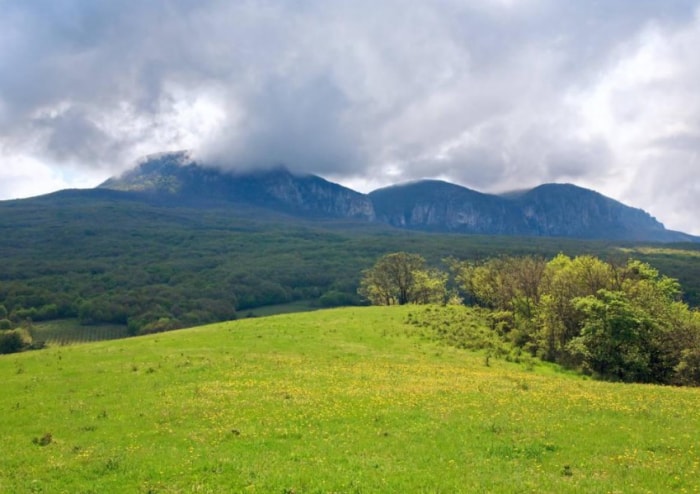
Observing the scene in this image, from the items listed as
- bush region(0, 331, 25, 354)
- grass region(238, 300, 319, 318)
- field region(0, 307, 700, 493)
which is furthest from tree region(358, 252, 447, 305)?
bush region(0, 331, 25, 354)

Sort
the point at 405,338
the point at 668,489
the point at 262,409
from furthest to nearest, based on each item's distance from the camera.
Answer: the point at 405,338
the point at 262,409
the point at 668,489

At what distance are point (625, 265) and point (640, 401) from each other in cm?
4312

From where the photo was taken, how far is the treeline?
44.4m

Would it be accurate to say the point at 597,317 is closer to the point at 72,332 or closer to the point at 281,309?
the point at 281,309

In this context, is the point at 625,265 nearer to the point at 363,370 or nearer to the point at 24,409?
the point at 363,370

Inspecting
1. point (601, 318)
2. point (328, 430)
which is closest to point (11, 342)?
point (328, 430)

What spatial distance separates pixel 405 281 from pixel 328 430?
3467 inches

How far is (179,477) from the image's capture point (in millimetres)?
15633

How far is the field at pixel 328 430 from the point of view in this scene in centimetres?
1530

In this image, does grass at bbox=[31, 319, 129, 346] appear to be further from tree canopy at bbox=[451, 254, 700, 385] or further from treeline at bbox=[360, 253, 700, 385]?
tree canopy at bbox=[451, 254, 700, 385]

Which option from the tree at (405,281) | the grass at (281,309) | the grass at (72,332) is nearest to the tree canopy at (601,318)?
the tree at (405,281)

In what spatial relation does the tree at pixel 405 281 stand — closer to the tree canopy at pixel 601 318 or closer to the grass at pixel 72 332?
the tree canopy at pixel 601 318

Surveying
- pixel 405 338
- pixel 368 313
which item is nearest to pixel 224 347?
pixel 405 338

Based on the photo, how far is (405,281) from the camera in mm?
107750
